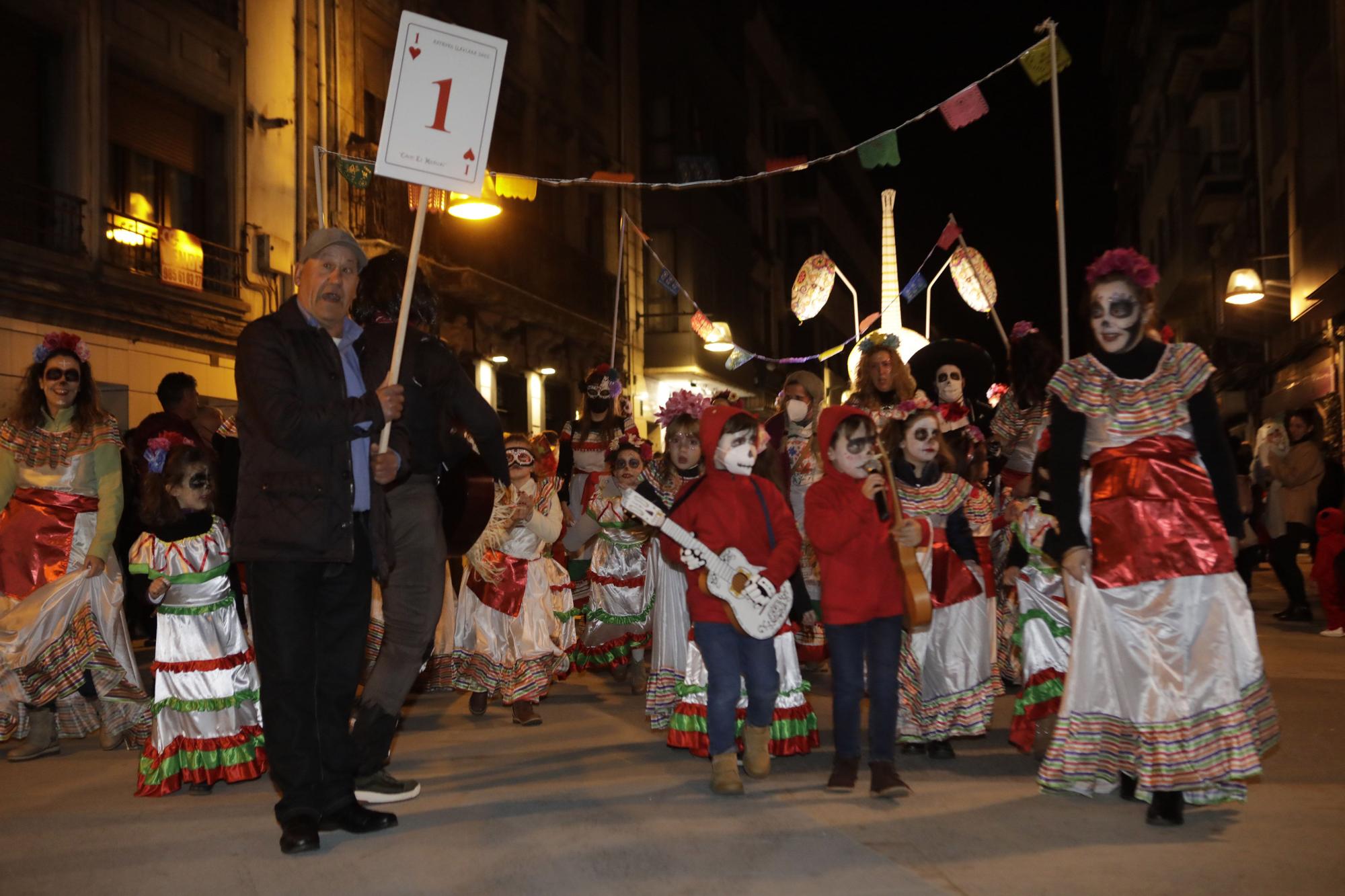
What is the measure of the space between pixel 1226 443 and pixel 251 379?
3.66 m

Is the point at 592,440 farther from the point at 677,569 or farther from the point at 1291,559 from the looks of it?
the point at 1291,559

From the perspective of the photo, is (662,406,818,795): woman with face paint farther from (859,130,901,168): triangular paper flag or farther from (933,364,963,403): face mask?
(859,130,901,168): triangular paper flag

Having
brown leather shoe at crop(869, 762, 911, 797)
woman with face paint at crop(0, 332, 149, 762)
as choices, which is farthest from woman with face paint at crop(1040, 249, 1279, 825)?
woman with face paint at crop(0, 332, 149, 762)

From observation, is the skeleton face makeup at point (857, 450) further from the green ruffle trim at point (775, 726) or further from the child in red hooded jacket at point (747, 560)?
the green ruffle trim at point (775, 726)

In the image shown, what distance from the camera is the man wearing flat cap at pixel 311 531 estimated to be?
15.8 feet

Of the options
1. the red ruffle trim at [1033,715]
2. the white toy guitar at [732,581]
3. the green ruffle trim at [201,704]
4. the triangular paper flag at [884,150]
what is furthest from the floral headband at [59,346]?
the triangular paper flag at [884,150]

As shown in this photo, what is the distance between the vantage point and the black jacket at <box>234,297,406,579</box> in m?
4.79

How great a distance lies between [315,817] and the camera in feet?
16.0

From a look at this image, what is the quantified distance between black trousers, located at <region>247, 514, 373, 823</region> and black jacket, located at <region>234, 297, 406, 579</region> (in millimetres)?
128

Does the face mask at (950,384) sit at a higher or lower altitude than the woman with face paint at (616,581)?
higher

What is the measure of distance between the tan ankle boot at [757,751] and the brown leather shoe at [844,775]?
1.25ft

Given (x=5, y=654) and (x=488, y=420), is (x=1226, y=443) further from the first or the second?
(x=5, y=654)

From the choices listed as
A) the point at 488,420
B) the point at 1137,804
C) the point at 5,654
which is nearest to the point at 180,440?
the point at 5,654

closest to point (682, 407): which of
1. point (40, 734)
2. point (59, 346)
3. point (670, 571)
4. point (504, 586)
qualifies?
point (670, 571)
